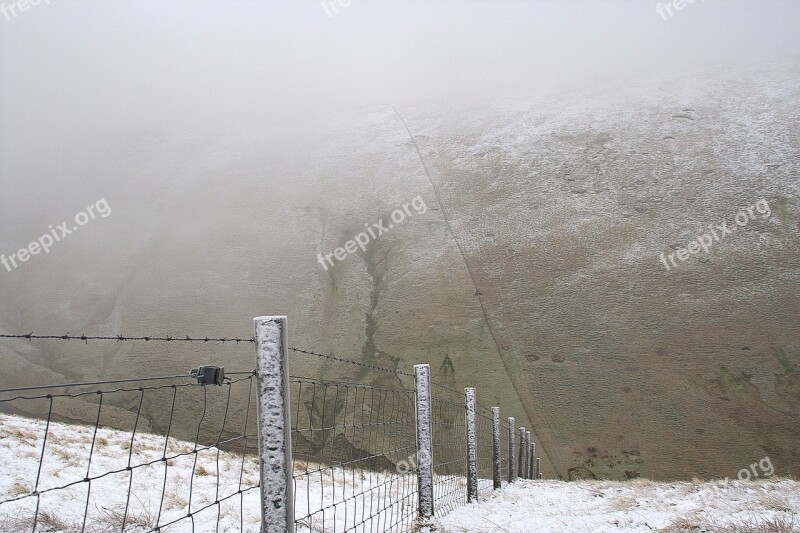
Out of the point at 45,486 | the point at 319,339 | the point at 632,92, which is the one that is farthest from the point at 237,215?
the point at 632,92

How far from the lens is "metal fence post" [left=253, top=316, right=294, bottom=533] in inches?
119

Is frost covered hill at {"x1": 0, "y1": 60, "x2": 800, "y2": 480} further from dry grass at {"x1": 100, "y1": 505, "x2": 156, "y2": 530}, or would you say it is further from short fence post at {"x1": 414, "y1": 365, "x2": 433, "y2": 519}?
dry grass at {"x1": 100, "y1": 505, "x2": 156, "y2": 530}

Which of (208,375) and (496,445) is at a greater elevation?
(208,375)

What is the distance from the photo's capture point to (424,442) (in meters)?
5.82

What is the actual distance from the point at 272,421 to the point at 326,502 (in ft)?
14.8

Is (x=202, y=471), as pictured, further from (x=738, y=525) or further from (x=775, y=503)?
(x=775, y=503)

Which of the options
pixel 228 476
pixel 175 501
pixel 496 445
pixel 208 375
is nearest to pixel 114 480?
pixel 175 501

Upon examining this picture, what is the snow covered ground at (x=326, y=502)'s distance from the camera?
5203 millimetres

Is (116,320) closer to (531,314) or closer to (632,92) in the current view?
(531,314)

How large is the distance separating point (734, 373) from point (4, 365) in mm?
26676

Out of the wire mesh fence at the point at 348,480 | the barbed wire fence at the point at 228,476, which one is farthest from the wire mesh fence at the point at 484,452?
the barbed wire fence at the point at 228,476

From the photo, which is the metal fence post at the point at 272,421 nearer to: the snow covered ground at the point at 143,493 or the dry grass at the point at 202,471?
the snow covered ground at the point at 143,493

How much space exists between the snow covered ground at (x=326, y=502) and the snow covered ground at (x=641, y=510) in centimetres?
1

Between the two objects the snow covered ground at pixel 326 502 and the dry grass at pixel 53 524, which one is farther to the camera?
the snow covered ground at pixel 326 502
